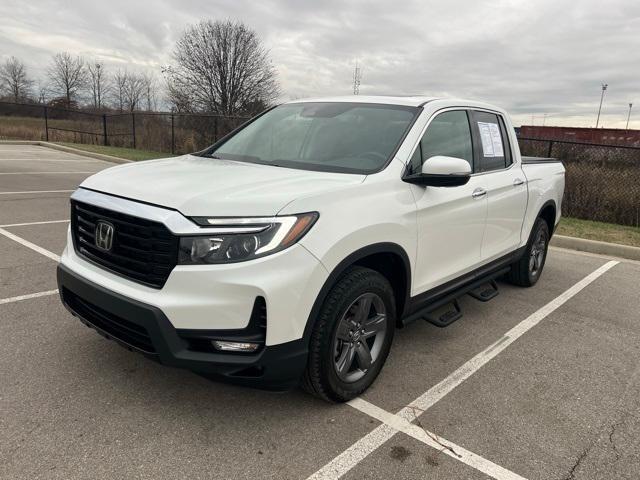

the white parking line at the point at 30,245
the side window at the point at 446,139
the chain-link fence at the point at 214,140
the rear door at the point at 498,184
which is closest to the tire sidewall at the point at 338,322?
the side window at the point at 446,139

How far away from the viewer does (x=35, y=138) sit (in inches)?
965

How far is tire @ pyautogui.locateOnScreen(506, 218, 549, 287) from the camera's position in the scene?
508 cm

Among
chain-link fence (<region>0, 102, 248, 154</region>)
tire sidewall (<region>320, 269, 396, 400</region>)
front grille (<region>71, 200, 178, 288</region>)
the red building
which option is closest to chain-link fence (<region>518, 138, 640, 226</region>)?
tire sidewall (<region>320, 269, 396, 400</region>)

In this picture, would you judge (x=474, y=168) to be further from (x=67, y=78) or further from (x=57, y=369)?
(x=67, y=78)

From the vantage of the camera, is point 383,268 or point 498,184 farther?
point 498,184

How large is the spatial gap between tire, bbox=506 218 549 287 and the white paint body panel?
1433mm

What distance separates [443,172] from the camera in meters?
2.93

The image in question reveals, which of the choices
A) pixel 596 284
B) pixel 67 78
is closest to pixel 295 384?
pixel 596 284

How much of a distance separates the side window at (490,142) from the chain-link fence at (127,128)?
13.8 meters

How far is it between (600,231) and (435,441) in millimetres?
6975

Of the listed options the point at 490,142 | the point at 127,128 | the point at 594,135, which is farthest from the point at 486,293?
the point at 594,135

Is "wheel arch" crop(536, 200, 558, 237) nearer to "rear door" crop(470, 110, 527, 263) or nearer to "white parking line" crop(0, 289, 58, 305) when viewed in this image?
"rear door" crop(470, 110, 527, 263)

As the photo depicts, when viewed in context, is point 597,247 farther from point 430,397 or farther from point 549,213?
point 430,397

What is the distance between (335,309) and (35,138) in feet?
87.8
